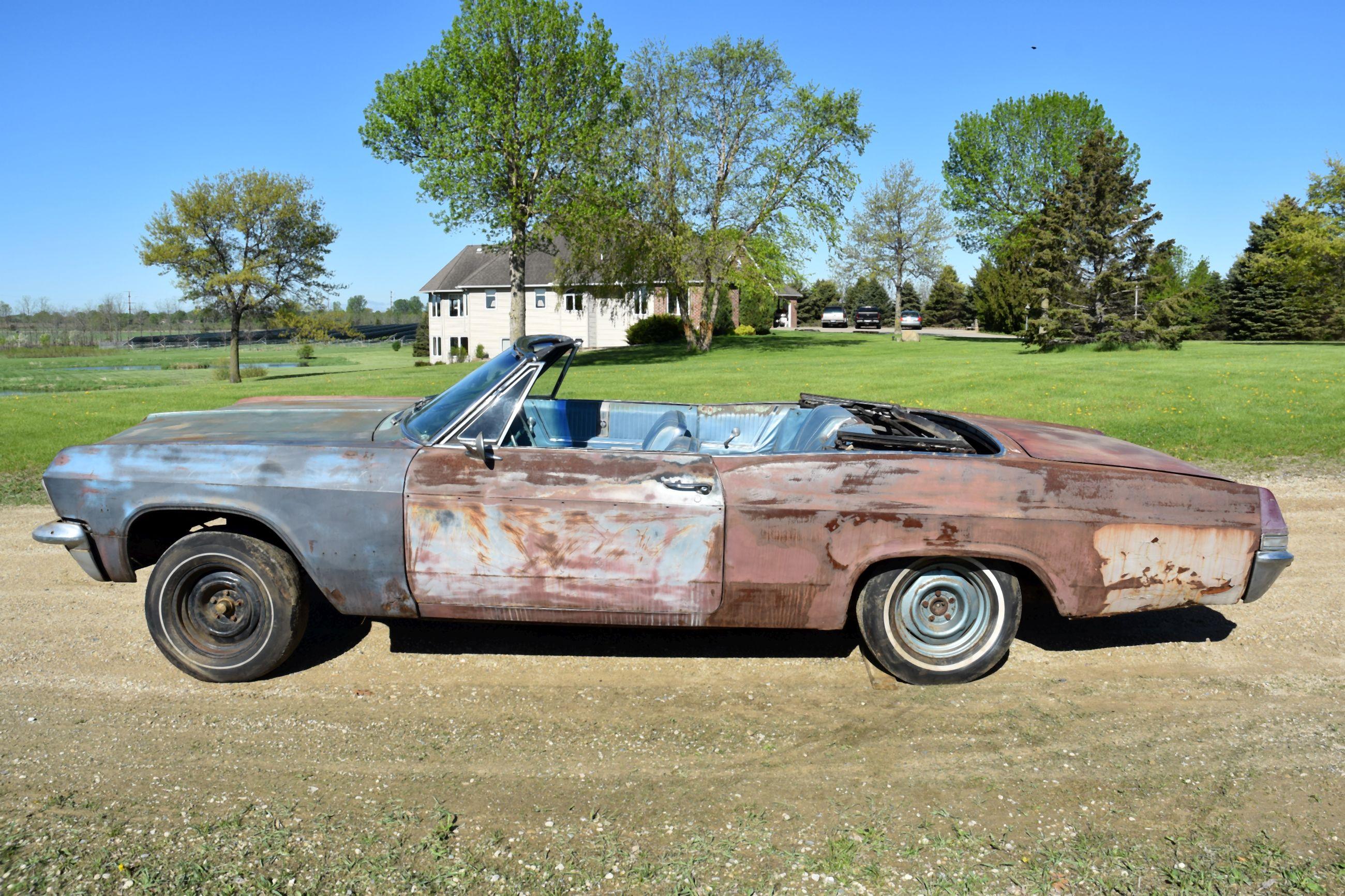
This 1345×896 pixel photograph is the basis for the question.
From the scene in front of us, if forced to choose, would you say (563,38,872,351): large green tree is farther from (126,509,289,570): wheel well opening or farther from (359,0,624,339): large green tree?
(126,509,289,570): wheel well opening

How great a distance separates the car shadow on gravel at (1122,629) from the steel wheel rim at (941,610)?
78cm

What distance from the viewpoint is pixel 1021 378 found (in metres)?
19.4

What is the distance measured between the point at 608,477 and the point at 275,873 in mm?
1829

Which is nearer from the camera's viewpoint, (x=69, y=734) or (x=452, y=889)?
(x=452, y=889)

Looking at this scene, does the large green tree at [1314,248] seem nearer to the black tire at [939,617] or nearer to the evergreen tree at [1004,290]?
the evergreen tree at [1004,290]

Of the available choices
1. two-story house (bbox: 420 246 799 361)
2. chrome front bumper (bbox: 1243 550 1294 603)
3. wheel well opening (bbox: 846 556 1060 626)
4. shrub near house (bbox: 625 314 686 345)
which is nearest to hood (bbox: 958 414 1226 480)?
chrome front bumper (bbox: 1243 550 1294 603)

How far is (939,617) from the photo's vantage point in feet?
12.9

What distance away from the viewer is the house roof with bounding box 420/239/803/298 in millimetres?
56062

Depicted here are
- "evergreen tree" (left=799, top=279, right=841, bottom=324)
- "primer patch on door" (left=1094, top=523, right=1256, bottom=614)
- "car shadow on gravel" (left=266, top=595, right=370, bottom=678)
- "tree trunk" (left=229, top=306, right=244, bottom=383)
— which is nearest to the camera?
→ "primer patch on door" (left=1094, top=523, right=1256, bottom=614)

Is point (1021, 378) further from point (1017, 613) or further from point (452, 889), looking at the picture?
point (452, 889)

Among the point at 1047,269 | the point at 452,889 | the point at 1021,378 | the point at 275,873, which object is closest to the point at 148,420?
the point at 275,873

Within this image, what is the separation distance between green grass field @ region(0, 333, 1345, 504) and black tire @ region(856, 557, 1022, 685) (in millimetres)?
6991

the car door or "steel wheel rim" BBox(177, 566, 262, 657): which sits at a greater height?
the car door

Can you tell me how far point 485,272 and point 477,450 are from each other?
185 ft
